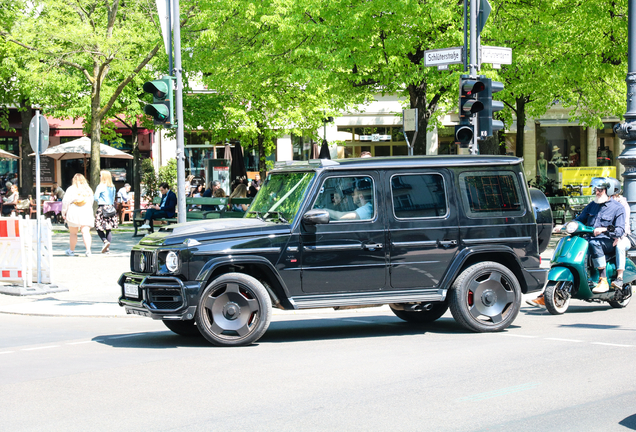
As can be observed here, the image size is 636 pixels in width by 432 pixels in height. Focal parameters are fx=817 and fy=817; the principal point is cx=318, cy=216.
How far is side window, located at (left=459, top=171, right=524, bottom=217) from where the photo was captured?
29.0ft

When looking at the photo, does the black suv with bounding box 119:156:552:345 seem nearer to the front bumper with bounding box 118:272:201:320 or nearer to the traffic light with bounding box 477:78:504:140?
the front bumper with bounding box 118:272:201:320

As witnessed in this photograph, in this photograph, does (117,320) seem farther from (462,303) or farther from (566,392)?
(566,392)

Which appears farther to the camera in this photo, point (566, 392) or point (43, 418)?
point (566, 392)

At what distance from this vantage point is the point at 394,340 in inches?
338

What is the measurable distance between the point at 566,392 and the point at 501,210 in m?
3.16

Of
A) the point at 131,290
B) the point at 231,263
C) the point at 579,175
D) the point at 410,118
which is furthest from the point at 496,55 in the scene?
the point at 579,175

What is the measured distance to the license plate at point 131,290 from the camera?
26.9 ft

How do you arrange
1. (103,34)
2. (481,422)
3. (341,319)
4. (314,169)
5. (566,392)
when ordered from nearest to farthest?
(481,422)
(566,392)
(314,169)
(341,319)
(103,34)

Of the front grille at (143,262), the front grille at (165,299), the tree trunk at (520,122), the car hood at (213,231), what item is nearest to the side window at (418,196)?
the car hood at (213,231)

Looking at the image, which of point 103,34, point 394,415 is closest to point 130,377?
point 394,415

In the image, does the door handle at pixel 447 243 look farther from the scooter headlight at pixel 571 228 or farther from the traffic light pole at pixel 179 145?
the traffic light pole at pixel 179 145

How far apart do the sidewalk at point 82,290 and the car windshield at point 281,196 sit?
3401 mm

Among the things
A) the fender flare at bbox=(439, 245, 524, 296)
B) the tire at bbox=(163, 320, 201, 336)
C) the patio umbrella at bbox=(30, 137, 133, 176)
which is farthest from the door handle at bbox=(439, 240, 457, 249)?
the patio umbrella at bbox=(30, 137, 133, 176)

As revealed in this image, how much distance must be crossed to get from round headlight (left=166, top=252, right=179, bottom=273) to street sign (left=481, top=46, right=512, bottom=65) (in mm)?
8115
